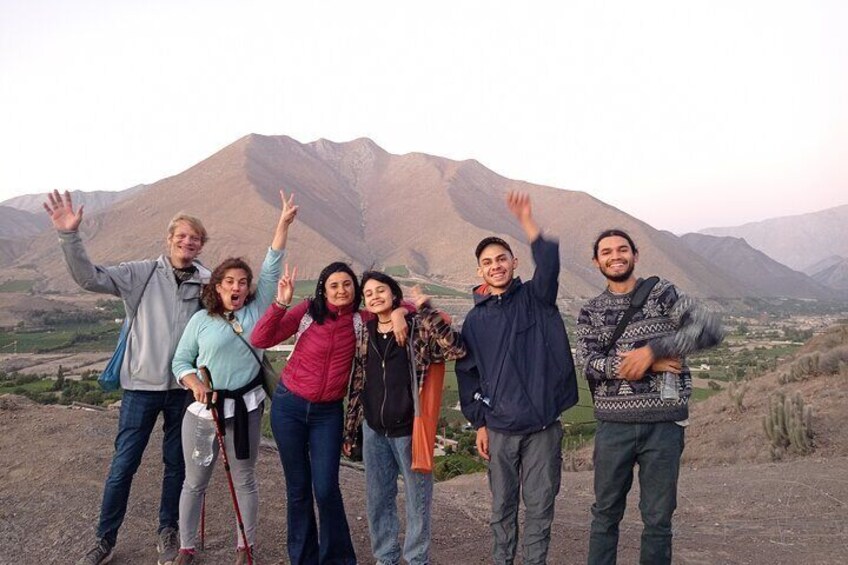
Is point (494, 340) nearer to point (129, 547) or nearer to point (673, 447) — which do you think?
point (673, 447)

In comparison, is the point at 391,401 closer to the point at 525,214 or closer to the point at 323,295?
the point at 323,295

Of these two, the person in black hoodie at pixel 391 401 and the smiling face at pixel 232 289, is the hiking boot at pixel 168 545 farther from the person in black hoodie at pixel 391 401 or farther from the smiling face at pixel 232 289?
the smiling face at pixel 232 289

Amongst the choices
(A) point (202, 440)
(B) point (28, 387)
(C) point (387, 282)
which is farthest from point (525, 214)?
(B) point (28, 387)

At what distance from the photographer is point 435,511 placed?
5.98 m

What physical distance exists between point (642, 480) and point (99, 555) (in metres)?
3.78

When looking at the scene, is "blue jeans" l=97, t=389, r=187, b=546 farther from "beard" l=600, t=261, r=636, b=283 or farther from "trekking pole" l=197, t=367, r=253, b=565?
"beard" l=600, t=261, r=636, b=283

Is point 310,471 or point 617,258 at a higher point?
point 617,258

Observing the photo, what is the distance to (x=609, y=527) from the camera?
3643 millimetres

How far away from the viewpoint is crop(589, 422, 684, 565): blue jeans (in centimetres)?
351

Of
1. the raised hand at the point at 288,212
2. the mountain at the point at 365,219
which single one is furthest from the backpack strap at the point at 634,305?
the mountain at the point at 365,219

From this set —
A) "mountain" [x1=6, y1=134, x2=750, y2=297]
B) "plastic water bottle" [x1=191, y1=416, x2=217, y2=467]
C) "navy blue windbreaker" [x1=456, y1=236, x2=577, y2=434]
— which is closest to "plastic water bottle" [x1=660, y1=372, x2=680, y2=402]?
"navy blue windbreaker" [x1=456, y1=236, x2=577, y2=434]

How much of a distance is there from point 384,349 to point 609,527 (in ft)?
5.84

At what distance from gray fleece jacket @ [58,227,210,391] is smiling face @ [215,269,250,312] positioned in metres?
0.35

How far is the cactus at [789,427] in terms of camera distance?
9.31 m
